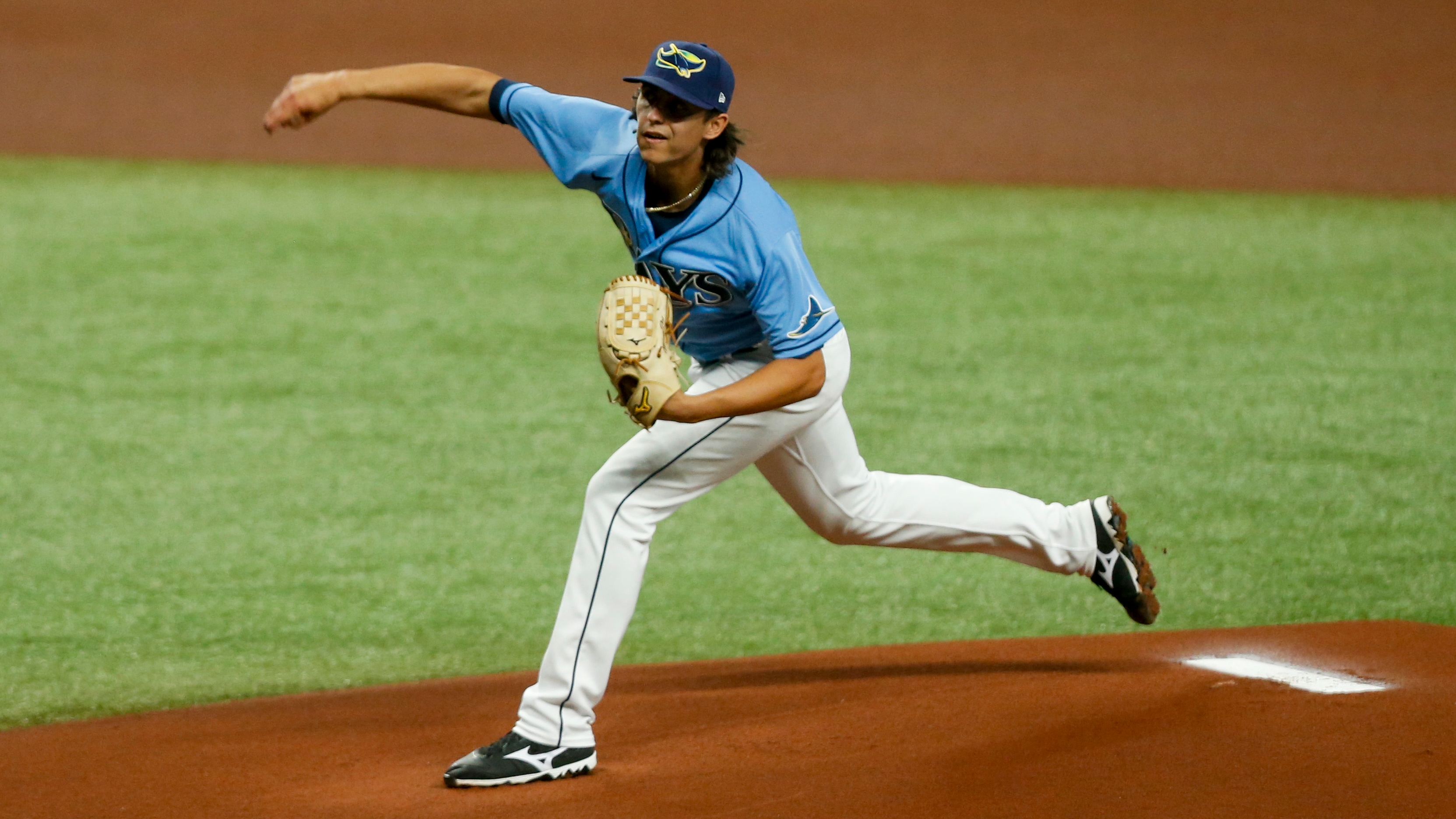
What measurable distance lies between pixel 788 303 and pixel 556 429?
3495 mm

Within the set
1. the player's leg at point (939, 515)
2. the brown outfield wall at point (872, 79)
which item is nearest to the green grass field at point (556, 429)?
the player's leg at point (939, 515)

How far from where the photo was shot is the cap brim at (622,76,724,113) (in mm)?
3312

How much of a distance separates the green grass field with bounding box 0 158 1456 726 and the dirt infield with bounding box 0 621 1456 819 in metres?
0.37

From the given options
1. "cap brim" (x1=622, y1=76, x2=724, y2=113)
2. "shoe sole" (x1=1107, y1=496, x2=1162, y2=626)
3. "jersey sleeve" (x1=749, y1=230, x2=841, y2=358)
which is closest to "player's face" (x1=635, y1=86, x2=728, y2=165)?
"cap brim" (x1=622, y1=76, x2=724, y2=113)

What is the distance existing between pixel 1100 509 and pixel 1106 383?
3.43m

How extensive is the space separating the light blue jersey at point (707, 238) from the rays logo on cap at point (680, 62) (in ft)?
0.66

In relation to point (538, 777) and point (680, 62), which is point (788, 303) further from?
point (538, 777)

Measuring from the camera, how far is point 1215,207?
40.0ft

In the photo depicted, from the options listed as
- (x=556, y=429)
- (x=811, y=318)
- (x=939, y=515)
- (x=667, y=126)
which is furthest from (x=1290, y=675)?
(x=556, y=429)

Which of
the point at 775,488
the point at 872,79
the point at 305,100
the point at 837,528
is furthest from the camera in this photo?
the point at 872,79

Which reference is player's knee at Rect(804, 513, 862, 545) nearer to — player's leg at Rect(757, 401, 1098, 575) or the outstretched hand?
player's leg at Rect(757, 401, 1098, 575)

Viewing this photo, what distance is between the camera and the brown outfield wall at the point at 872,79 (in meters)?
14.1

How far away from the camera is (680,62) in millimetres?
3350

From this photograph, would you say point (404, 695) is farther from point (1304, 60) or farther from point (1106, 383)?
point (1304, 60)
